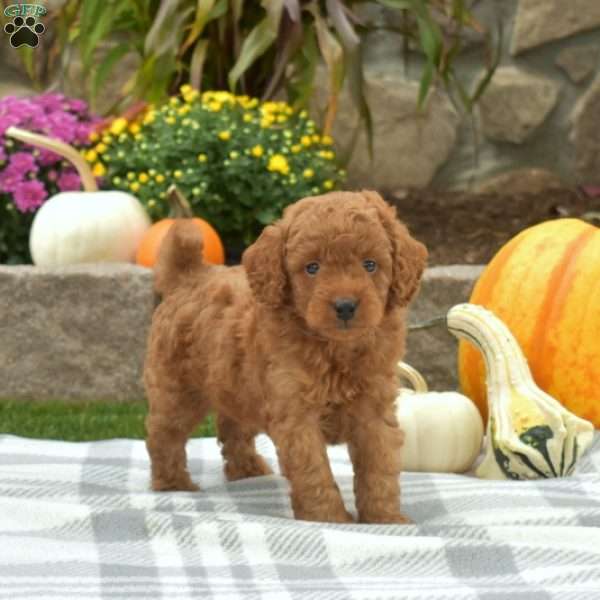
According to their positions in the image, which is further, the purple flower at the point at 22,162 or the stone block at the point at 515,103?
the stone block at the point at 515,103

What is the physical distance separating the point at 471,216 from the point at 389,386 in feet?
10.4

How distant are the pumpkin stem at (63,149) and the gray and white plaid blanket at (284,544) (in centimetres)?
199

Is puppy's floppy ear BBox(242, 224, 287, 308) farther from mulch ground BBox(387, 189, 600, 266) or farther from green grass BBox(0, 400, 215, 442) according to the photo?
mulch ground BBox(387, 189, 600, 266)

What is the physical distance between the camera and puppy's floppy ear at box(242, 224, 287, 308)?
2.97 meters

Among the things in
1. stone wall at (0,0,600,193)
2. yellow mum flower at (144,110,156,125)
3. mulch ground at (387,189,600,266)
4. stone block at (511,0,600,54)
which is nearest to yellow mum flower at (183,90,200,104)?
yellow mum flower at (144,110,156,125)

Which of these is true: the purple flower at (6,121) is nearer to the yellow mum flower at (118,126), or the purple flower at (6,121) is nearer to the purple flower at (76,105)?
the purple flower at (76,105)

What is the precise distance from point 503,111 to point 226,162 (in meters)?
1.65

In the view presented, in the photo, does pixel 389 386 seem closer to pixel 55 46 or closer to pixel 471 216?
pixel 471 216

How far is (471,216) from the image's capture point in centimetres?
616

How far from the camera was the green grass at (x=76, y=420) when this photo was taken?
4527 millimetres

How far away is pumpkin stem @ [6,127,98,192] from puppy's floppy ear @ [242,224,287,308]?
239 centimetres

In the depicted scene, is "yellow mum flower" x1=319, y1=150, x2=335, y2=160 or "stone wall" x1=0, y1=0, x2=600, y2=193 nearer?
"yellow mum flower" x1=319, y1=150, x2=335, y2=160

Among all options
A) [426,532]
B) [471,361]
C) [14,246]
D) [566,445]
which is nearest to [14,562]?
[426,532]

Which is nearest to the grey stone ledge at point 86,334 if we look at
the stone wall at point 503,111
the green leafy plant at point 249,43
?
the green leafy plant at point 249,43
